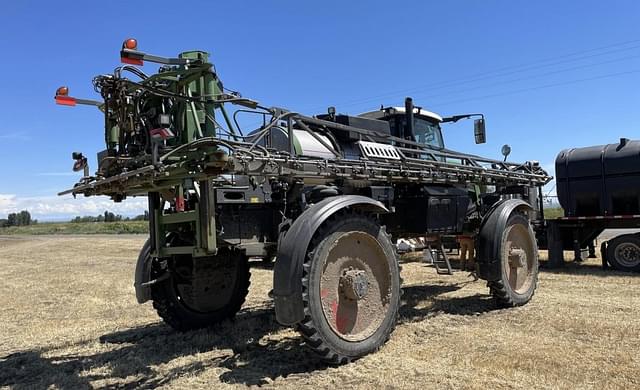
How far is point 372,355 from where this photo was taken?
5.04 meters

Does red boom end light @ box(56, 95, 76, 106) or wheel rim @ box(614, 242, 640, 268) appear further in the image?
wheel rim @ box(614, 242, 640, 268)

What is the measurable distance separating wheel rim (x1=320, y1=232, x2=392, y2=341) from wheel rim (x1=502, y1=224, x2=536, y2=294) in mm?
2521

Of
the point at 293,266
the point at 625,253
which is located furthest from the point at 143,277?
the point at 625,253

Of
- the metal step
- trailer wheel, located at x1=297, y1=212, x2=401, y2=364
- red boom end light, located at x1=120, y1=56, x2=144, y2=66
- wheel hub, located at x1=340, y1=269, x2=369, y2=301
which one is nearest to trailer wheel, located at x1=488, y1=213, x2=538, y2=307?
the metal step

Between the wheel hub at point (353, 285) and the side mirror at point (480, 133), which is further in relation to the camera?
the side mirror at point (480, 133)

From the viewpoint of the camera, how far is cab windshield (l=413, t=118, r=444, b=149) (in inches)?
331

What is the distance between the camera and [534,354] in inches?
191

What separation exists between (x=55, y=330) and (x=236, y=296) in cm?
231

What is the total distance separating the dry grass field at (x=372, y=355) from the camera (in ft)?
14.5

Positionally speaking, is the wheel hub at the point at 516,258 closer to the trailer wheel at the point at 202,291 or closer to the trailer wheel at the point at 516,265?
the trailer wheel at the point at 516,265

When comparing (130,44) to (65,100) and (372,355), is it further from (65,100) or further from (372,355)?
(372,355)

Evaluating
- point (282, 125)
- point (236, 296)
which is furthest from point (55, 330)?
point (282, 125)

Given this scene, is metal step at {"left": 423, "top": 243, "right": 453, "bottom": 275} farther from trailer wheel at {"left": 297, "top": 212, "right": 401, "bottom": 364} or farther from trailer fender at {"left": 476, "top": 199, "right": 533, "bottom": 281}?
trailer wheel at {"left": 297, "top": 212, "right": 401, "bottom": 364}

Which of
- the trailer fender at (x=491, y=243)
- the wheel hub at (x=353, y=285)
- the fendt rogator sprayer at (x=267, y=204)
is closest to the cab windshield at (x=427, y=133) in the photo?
the fendt rogator sprayer at (x=267, y=204)
